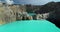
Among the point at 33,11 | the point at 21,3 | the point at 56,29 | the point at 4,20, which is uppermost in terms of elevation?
the point at 21,3

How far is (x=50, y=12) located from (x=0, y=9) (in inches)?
35.3

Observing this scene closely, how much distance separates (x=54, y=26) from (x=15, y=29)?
694 millimetres

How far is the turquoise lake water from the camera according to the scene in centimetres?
230

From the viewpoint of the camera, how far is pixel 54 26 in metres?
2.39

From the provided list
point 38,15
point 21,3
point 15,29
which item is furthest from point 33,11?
point 15,29

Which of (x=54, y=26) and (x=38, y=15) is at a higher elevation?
(x=38, y=15)

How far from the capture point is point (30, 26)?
233 cm

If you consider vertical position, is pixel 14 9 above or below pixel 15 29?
above

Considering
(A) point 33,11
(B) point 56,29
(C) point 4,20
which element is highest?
(A) point 33,11

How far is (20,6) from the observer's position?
7.95ft

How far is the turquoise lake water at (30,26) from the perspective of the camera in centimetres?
230

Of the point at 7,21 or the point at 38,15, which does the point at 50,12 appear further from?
the point at 7,21

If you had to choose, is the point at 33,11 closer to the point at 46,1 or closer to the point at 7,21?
the point at 46,1

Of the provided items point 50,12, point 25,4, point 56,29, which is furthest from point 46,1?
point 56,29
